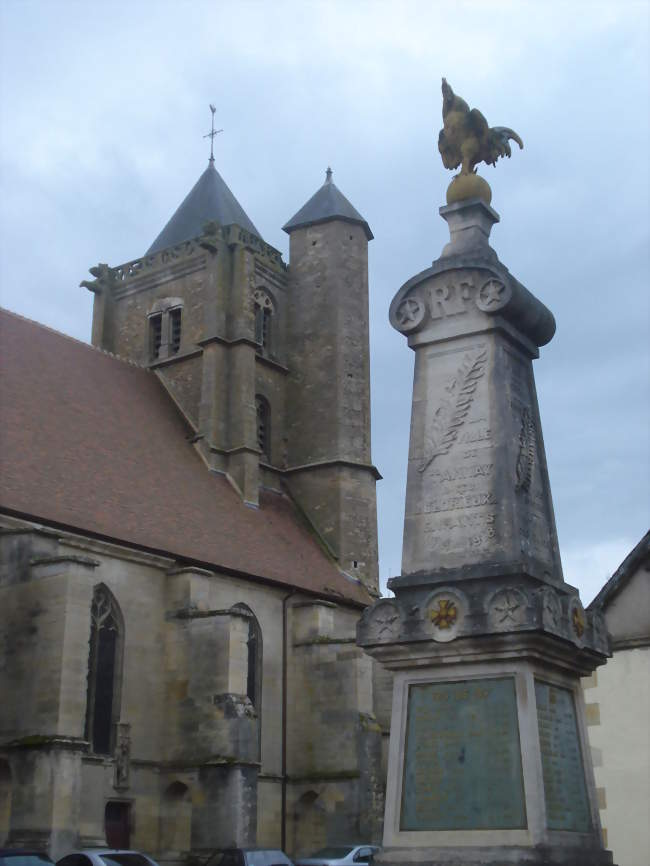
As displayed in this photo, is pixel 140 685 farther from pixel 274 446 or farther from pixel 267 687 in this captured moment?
pixel 274 446

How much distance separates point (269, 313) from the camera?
3441 cm

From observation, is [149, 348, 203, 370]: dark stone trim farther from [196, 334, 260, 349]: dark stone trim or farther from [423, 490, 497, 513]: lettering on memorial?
[423, 490, 497, 513]: lettering on memorial

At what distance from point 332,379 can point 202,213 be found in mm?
7105

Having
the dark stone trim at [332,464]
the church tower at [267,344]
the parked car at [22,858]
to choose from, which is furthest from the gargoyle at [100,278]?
the parked car at [22,858]

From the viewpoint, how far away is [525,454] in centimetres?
801

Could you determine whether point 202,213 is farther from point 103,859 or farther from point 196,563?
point 103,859

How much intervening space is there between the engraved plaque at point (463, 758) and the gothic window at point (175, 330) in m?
26.1

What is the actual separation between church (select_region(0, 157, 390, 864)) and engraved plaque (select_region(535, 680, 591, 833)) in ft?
41.7

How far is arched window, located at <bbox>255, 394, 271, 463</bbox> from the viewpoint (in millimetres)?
32625

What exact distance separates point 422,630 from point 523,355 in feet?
7.67

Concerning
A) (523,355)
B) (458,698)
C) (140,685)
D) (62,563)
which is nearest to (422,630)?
(458,698)

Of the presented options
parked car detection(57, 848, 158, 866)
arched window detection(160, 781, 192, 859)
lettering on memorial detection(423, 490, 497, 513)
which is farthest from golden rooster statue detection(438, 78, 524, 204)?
arched window detection(160, 781, 192, 859)

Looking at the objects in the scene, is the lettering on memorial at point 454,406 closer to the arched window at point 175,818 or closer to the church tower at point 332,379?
the arched window at point 175,818

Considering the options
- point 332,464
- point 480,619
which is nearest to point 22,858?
point 480,619
